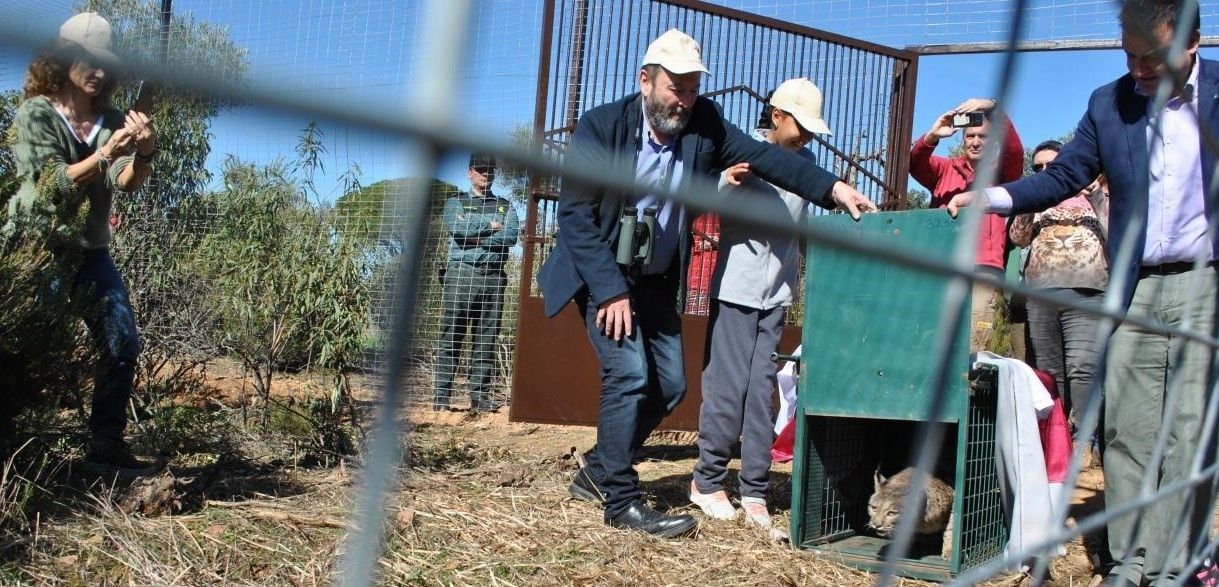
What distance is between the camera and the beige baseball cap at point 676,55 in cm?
308

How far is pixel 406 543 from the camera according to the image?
288 centimetres

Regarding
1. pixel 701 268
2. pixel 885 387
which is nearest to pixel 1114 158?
pixel 885 387

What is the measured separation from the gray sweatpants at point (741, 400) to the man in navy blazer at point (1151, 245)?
1151mm

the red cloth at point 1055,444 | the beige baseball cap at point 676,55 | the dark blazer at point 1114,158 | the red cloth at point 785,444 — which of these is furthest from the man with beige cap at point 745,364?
the dark blazer at point 1114,158

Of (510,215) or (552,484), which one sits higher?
(510,215)

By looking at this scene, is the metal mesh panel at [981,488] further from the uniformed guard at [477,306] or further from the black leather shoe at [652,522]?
the uniformed guard at [477,306]

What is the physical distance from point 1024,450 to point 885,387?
44 centimetres

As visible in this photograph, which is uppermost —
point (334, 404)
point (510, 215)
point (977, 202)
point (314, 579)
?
point (510, 215)

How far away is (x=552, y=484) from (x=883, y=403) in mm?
1356

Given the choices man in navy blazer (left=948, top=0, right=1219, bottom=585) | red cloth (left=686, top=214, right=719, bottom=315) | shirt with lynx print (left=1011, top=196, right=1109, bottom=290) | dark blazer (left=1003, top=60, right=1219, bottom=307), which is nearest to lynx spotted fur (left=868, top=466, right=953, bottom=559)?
man in navy blazer (left=948, top=0, right=1219, bottom=585)

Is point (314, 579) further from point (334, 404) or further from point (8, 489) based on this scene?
point (334, 404)

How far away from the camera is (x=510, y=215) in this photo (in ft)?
15.9

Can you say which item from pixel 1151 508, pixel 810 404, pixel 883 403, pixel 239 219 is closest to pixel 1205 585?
pixel 1151 508

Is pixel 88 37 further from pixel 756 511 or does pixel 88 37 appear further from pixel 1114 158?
pixel 756 511
